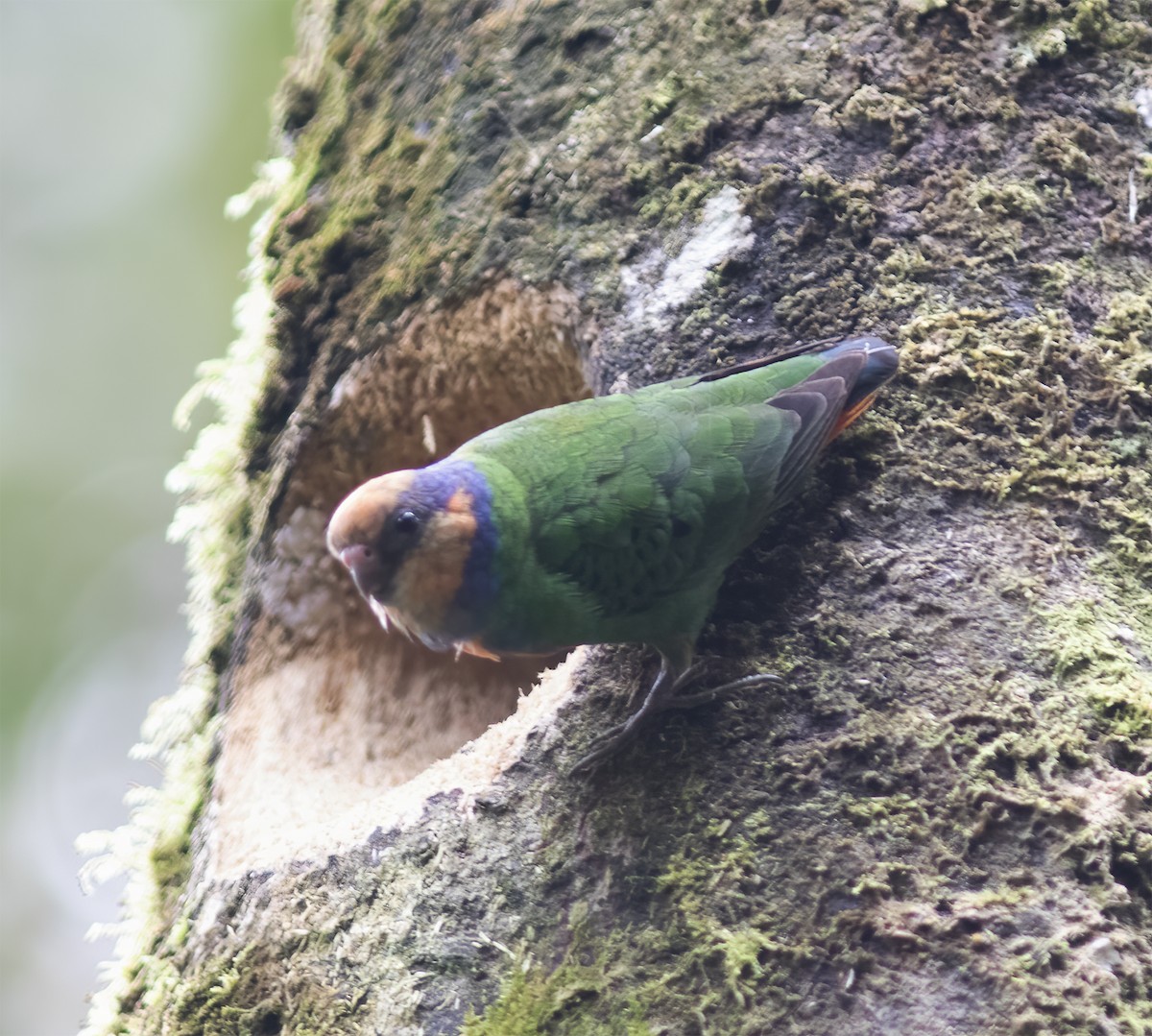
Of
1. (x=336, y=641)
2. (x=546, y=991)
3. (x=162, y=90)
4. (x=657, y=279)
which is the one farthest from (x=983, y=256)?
(x=162, y=90)

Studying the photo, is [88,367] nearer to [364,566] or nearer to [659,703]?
[364,566]

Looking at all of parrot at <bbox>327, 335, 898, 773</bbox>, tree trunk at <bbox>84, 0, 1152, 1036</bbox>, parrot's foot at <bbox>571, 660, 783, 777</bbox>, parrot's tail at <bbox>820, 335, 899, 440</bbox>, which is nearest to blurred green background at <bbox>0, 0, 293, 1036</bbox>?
tree trunk at <bbox>84, 0, 1152, 1036</bbox>

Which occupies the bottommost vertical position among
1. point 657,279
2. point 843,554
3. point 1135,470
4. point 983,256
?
point 1135,470

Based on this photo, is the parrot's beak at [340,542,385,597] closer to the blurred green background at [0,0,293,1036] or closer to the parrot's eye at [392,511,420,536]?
the parrot's eye at [392,511,420,536]

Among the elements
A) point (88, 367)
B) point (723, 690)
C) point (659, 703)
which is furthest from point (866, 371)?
point (88, 367)

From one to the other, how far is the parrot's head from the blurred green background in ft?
24.3

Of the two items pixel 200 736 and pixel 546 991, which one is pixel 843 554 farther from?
pixel 200 736

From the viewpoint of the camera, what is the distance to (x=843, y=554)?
8.89 ft

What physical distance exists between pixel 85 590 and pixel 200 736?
21.9 feet

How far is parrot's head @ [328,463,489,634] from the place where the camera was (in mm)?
2633

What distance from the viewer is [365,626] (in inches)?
170

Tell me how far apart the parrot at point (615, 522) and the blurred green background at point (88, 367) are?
739 centimetres

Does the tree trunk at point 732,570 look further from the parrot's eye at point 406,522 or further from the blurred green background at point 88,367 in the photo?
the blurred green background at point 88,367

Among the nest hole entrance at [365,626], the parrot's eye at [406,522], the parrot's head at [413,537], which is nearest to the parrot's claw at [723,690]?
the parrot's head at [413,537]
